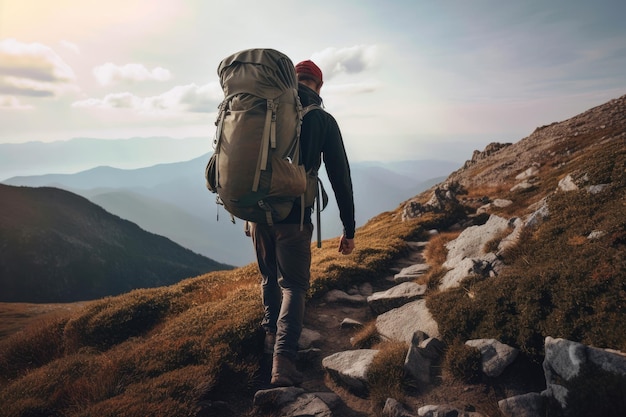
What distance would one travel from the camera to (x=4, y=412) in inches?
193

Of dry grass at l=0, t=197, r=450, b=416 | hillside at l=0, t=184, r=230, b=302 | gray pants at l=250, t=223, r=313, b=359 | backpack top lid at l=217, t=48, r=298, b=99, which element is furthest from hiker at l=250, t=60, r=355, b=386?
hillside at l=0, t=184, r=230, b=302

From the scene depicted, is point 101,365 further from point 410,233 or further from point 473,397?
point 410,233

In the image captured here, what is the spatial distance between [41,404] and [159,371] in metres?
1.55

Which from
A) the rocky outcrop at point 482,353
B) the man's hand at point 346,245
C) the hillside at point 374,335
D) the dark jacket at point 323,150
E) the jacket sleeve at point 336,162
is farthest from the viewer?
the man's hand at point 346,245

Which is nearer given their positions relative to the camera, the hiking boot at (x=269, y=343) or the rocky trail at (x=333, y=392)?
the rocky trail at (x=333, y=392)

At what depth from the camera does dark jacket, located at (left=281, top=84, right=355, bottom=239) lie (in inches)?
208

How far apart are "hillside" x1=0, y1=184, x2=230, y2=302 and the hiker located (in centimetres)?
14529

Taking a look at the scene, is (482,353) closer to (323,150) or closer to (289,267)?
(289,267)

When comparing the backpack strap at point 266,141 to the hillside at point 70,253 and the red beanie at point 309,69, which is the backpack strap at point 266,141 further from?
the hillside at point 70,253

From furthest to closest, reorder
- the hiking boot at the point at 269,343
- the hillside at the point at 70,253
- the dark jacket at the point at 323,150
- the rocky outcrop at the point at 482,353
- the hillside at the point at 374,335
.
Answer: the hillside at the point at 70,253 < the hiking boot at the point at 269,343 < the dark jacket at the point at 323,150 < the hillside at the point at 374,335 < the rocky outcrop at the point at 482,353

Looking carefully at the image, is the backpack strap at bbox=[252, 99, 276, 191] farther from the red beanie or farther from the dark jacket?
the red beanie

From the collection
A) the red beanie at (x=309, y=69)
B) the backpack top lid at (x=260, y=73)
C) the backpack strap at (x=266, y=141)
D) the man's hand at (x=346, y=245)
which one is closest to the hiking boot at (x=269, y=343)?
the man's hand at (x=346, y=245)

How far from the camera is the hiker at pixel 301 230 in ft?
17.5

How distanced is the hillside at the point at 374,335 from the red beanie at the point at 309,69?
4597mm
